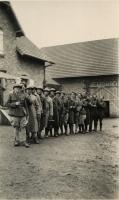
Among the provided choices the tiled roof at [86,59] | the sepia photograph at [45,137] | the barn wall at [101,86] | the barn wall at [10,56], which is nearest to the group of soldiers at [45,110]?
the sepia photograph at [45,137]

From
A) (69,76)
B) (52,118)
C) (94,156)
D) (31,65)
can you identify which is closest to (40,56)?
(31,65)

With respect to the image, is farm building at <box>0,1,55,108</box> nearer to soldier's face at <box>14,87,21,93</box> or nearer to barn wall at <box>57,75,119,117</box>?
barn wall at <box>57,75,119,117</box>

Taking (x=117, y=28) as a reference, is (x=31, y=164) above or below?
below

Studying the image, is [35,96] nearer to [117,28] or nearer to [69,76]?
[117,28]

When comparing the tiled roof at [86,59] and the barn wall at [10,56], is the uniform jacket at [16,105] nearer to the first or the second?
the barn wall at [10,56]

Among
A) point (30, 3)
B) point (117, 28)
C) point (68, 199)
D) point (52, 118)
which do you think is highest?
point (30, 3)

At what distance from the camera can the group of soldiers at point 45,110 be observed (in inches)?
333

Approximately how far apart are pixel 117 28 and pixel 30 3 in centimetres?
240

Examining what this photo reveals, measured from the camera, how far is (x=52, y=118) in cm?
1084

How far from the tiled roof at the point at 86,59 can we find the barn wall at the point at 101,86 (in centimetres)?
41

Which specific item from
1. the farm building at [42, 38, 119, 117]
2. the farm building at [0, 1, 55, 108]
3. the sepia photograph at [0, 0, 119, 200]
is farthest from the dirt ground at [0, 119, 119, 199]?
the farm building at [42, 38, 119, 117]

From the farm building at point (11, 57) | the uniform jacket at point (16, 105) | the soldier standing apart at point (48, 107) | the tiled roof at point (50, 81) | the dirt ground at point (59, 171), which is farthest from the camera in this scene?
the tiled roof at point (50, 81)

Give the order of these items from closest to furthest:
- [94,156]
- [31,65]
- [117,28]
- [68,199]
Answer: [68,199], [117,28], [94,156], [31,65]

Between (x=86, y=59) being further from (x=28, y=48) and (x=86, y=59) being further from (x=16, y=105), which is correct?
(x=16, y=105)
